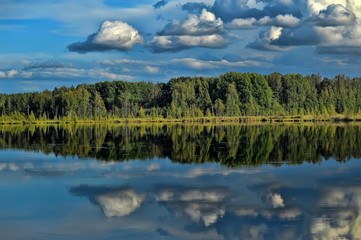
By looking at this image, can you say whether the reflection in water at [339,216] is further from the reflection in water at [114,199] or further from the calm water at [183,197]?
the reflection in water at [114,199]

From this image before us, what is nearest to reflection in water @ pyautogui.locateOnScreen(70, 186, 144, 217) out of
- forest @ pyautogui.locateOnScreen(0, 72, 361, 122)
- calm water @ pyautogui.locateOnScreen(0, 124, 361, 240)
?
calm water @ pyautogui.locateOnScreen(0, 124, 361, 240)

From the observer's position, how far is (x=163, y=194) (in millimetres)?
17953

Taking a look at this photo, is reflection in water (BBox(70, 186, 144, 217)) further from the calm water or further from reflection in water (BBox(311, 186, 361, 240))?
reflection in water (BBox(311, 186, 361, 240))

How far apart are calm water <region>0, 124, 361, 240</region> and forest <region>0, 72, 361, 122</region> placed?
10185cm

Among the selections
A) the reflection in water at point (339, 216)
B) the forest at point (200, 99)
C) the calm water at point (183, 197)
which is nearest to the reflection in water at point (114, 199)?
the calm water at point (183, 197)

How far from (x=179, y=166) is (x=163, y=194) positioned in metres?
8.33

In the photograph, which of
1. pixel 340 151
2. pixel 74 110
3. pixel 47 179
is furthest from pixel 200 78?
pixel 47 179

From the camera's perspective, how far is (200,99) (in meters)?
143

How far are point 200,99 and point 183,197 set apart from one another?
415 feet

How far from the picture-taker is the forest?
135m

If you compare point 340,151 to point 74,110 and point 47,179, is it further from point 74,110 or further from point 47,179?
point 74,110

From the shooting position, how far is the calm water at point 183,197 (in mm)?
13031

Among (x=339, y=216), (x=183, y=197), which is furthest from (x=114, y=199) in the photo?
(x=339, y=216)

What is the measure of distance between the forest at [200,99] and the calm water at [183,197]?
4010 inches
